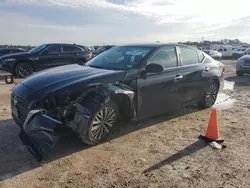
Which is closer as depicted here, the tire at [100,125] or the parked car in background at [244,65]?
the tire at [100,125]

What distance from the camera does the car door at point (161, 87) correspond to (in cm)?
497

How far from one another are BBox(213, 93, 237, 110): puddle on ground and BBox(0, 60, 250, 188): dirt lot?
5.60ft

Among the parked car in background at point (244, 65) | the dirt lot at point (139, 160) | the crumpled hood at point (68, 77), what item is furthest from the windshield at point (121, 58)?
the parked car in background at point (244, 65)

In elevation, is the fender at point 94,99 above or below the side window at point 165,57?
below

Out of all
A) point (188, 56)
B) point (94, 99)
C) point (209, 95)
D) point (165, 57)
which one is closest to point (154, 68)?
point (165, 57)

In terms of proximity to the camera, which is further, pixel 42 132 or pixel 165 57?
pixel 165 57

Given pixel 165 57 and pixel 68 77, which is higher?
pixel 165 57

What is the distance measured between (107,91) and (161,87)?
138 centimetres

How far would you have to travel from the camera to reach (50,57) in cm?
1350

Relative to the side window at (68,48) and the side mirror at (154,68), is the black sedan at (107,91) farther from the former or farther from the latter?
the side window at (68,48)

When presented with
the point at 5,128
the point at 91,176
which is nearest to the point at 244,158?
the point at 91,176

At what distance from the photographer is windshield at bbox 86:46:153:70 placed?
5125 mm

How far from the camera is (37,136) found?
381cm

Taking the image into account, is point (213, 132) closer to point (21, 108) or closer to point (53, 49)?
point (21, 108)
